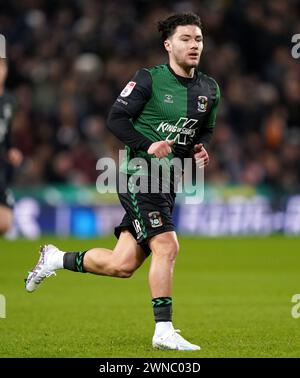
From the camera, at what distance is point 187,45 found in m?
7.21

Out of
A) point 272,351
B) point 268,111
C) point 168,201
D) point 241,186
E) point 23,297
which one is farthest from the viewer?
point 268,111

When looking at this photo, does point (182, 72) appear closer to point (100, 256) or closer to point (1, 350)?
point (100, 256)

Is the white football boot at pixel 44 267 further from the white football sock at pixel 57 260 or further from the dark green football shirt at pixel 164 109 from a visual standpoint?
the dark green football shirt at pixel 164 109

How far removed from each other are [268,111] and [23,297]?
10.2 m

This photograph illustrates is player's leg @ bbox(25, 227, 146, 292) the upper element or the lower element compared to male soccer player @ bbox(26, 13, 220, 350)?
lower

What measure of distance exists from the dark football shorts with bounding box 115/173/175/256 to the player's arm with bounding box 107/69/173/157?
322mm

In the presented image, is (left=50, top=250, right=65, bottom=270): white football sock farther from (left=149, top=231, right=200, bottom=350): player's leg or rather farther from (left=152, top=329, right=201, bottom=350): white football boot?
(left=152, top=329, right=201, bottom=350): white football boot

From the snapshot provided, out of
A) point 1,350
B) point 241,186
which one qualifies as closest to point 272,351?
point 1,350

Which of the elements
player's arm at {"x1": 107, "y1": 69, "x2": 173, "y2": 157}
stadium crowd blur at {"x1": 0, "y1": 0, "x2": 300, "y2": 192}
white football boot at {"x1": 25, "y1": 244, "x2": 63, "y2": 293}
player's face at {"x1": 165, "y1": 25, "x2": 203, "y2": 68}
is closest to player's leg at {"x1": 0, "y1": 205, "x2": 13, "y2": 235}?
white football boot at {"x1": 25, "y1": 244, "x2": 63, "y2": 293}

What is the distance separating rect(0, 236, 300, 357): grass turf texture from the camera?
697cm

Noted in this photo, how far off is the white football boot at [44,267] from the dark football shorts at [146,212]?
2.53 feet

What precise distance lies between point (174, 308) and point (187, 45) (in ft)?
10.1

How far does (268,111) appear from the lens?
1967 cm

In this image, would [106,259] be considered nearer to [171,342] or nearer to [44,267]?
[44,267]
